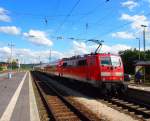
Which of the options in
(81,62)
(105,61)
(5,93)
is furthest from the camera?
(81,62)

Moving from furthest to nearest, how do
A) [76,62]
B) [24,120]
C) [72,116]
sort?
[76,62]
[72,116]
[24,120]

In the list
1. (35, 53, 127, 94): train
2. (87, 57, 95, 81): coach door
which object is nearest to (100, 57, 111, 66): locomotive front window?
(35, 53, 127, 94): train

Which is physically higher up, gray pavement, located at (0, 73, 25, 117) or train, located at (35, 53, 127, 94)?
train, located at (35, 53, 127, 94)

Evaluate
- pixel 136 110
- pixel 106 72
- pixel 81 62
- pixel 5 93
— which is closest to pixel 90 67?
pixel 106 72

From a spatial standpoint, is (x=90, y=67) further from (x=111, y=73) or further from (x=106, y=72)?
(x=111, y=73)

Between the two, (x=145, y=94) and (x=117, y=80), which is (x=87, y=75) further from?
(x=145, y=94)

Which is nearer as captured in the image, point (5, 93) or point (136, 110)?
point (136, 110)

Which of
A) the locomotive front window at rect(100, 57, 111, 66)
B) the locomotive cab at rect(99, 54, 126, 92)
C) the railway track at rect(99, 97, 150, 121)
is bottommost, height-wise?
the railway track at rect(99, 97, 150, 121)

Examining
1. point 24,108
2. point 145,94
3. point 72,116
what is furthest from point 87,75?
point 72,116

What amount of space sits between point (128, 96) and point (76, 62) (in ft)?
28.0

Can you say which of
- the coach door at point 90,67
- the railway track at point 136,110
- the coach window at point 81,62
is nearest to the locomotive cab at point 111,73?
the coach door at point 90,67

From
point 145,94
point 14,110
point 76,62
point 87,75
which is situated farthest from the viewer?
point 76,62

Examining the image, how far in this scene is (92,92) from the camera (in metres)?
25.6

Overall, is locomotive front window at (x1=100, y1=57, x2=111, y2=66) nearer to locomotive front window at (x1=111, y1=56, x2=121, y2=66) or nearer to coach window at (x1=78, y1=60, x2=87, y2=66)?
locomotive front window at (x1=111, y1=56, x2=121, y2=66)
